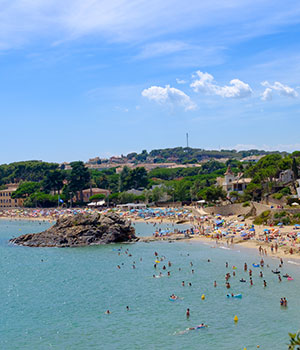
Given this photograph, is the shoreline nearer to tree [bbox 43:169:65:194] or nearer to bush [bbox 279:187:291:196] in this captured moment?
bush [bbox 279:187:291:196]

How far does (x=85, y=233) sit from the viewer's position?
54625 mm

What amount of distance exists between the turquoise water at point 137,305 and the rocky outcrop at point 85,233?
8.40 meters

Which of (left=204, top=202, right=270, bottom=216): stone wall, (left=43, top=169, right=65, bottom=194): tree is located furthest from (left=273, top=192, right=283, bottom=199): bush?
A: (left=43, top=169, right=65, bottom=194): tree

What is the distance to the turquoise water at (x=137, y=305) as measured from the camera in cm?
2345

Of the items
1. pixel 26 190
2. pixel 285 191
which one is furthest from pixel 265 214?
pixel 26 190

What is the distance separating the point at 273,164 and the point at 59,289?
55.7m

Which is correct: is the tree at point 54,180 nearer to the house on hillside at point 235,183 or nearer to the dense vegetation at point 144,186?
the dense vegetation at point 144,186

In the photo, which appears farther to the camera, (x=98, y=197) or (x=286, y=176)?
(x=98, y=197)

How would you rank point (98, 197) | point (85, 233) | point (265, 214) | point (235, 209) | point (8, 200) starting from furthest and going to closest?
point (8, 200), point (98, 197), point (235, 209), point (265, 214), point (85, 233)

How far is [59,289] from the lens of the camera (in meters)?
34.3

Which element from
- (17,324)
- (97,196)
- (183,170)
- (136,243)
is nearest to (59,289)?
(17,324)

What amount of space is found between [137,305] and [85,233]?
86.0 ft

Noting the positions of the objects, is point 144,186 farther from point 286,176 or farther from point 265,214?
point 265,214

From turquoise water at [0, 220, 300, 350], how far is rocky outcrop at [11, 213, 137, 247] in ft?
27.6
